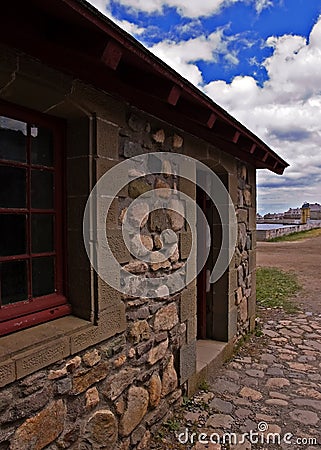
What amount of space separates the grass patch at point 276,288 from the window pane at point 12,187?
6.17 meters

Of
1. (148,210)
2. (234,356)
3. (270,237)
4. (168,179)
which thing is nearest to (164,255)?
(148,210)

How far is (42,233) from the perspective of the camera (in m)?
2.36

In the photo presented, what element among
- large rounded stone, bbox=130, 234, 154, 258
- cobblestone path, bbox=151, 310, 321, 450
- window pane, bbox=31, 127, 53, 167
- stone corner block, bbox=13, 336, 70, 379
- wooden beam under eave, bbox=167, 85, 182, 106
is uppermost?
wooden beam under eave, bbox=167, 85, 182, 106

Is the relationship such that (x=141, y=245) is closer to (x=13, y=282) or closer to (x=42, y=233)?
(x=42, y=233)

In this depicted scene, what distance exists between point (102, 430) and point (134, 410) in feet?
1.23

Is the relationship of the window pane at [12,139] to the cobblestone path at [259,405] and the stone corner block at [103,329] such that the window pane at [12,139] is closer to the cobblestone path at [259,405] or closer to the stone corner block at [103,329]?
the stone corner block at [103,329]

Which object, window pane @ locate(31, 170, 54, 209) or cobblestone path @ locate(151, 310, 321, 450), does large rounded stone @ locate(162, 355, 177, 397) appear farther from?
window pane @ locate(31, 170, 54, 209)

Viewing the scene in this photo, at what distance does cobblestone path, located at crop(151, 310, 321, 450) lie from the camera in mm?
2975

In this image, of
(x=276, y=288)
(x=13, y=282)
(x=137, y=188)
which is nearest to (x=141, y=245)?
(x=137, y=188)

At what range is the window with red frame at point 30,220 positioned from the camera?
6.89 ft

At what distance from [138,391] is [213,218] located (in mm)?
2605

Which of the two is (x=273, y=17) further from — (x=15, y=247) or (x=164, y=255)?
(x=15, y=247)

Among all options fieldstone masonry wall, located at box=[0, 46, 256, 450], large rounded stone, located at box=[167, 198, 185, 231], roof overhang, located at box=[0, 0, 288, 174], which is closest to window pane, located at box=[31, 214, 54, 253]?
fieldstone masonry wall, located at box=[0, 46, 256, 450]

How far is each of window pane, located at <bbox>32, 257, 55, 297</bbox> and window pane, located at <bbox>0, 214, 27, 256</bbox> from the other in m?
0.15
